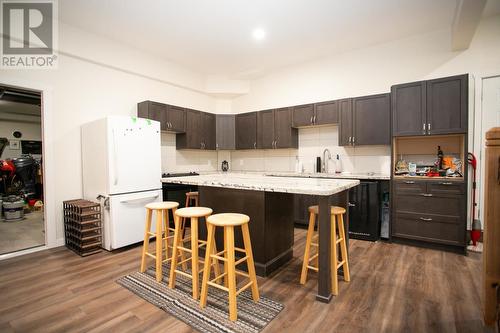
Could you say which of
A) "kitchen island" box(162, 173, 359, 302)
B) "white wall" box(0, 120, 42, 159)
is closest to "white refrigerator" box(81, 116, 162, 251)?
"kitchen island" box(162, 173, 359, 302)

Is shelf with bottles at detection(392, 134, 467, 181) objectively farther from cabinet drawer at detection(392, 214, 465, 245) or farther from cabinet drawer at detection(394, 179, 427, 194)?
cabinet drawer at detection(392, 214, 465, 245)

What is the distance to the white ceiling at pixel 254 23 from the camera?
121 inches

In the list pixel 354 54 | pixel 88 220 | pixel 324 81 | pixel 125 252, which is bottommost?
pixel 125 252

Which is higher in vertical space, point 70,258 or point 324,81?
point 324,81

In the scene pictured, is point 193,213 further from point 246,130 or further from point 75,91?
point 246,130

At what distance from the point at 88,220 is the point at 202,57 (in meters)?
3.28

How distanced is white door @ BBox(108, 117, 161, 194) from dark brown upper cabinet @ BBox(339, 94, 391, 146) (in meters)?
2.96

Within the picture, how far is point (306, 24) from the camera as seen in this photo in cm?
349

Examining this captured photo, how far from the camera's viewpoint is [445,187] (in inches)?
126

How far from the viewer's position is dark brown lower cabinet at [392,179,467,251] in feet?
10.2

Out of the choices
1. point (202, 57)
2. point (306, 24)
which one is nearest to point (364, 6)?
point (306, 24)

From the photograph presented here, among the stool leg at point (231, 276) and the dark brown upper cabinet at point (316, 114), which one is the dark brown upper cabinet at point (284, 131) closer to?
the dark brown upper cabinet at point (316, 114)

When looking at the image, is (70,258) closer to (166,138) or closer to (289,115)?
(166,138)

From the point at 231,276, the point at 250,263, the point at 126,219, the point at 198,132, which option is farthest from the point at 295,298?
the point at 198,132
